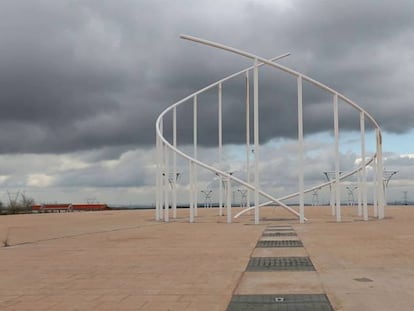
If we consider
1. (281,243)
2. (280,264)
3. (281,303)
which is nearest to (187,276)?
(280,264)

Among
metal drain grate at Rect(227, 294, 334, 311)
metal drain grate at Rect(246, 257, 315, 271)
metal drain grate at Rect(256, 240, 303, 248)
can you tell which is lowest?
metal drain grate at Rect(227, 294, 334, 311)

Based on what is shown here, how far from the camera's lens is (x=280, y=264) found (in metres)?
13.2

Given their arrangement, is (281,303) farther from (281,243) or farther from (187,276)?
(281,243)

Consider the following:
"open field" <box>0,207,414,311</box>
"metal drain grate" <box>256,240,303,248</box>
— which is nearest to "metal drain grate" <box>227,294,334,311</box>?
"open field" <box>0,207,414,311</box>

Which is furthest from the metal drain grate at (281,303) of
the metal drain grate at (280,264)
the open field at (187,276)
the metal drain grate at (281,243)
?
the metal drain grate at (281,243)

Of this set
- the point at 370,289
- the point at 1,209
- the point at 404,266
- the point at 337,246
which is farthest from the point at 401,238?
the point at 1,209

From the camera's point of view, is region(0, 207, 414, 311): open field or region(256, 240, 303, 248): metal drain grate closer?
region(0, 207, 414, 311): open field

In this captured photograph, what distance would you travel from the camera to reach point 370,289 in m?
9.46

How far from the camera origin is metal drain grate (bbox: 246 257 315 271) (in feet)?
40.8

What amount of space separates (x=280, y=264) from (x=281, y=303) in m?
4.91

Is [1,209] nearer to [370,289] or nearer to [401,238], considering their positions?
[401,238]

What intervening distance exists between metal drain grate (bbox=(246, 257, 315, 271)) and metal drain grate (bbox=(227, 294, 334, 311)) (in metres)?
3.42

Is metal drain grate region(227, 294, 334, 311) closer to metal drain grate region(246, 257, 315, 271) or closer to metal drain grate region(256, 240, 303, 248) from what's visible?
metal drain grate region(246, 257, 315, 271)

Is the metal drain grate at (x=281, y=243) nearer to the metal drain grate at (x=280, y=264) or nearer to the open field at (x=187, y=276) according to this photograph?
the open field at (x=187, y=276)
